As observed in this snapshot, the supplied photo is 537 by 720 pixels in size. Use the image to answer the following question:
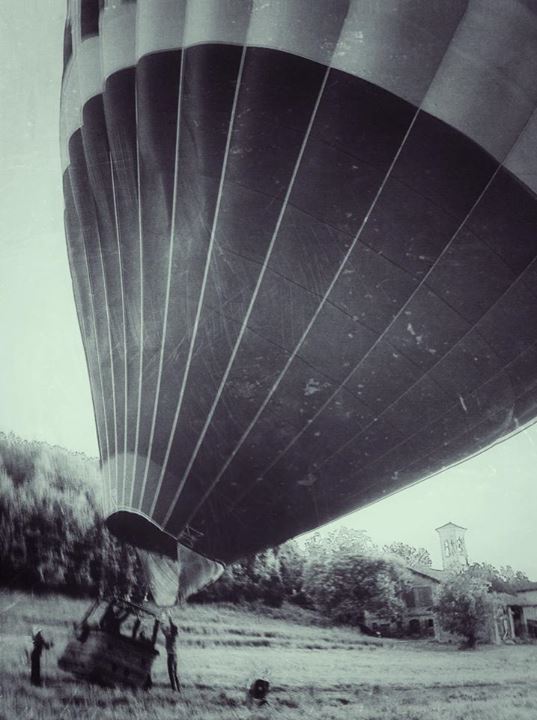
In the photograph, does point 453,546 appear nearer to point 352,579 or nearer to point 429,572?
point 429,572

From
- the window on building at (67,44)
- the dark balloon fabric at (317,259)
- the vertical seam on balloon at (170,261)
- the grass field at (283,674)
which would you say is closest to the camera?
the grass field at (283,674)

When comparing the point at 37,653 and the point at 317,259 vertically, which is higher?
the point at 317,259

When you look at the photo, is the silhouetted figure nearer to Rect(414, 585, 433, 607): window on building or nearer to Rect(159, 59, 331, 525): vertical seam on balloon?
Rect(414, 585, 433, 607): window on building

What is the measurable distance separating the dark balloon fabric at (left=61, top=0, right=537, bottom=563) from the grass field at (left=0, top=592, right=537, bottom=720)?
20 cm

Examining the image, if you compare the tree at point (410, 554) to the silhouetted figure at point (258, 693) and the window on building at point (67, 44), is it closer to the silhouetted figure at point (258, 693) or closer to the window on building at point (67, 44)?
the silhouetted figure at point (258, 693)

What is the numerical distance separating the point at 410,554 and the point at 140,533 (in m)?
0.69

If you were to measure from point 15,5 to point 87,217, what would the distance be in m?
0.67

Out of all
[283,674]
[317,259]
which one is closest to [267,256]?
[317,259]

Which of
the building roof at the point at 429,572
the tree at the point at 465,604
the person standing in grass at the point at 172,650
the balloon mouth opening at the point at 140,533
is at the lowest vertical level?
the person standing in grass at the point at 172,650

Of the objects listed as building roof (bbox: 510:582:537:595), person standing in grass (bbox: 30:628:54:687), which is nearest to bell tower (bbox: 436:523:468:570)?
building roof (bbox: 510:582:537:595)

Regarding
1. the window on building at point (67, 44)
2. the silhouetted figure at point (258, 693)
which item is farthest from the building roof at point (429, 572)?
the window on building at point (67, 44)

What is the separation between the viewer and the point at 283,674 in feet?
4.35

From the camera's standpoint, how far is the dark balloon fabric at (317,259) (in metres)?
1.37

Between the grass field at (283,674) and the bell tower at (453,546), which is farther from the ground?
the bell tower at (453,546)
